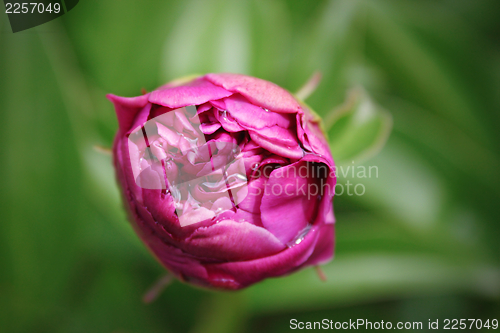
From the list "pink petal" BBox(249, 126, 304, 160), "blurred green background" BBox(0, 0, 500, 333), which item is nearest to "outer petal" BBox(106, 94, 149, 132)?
"pink petal" BBox(249, 126, 304, 160)

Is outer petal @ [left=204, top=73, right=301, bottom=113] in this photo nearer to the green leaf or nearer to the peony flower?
the peony flower

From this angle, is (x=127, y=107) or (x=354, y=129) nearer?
(x=127, y=107)

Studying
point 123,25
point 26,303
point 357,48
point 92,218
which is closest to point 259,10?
Result: point 357,48

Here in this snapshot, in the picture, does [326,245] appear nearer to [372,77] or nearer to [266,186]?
[266,186]

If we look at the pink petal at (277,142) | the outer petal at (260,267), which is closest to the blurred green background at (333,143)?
the outer petal at (260,267)

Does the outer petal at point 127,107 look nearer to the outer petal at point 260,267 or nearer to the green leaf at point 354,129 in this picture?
the outer petal at point 260,267

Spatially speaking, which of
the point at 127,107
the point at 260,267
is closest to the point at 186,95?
the point at 127,107

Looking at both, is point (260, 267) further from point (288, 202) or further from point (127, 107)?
point (127, 107)
